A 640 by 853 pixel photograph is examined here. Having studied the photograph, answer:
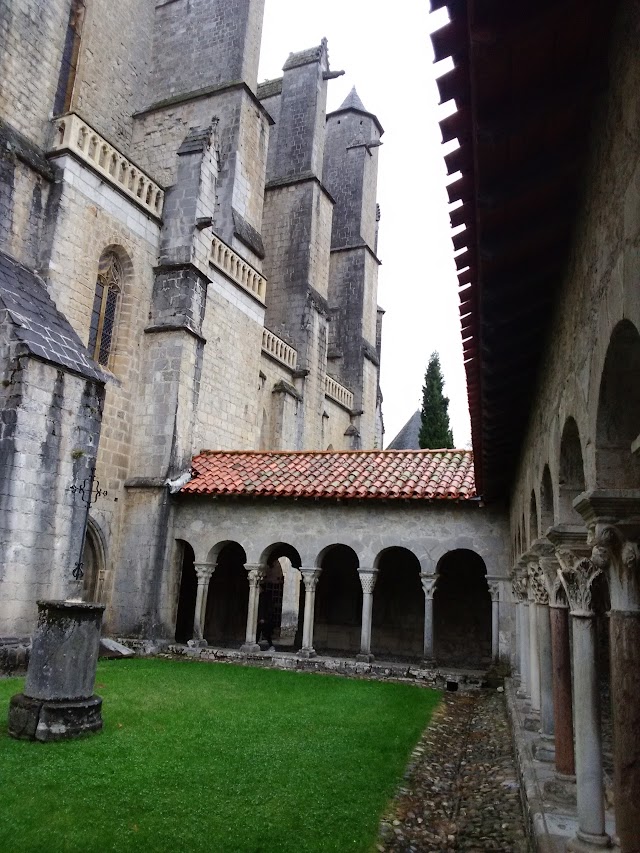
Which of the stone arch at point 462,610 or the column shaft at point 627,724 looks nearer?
the column shaft at point 627,724

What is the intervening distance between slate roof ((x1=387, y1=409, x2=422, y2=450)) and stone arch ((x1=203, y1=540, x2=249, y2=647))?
19732mm

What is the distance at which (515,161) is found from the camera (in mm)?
2822

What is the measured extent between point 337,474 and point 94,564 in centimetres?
513

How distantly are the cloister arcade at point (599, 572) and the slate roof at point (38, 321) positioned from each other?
7.63 meters

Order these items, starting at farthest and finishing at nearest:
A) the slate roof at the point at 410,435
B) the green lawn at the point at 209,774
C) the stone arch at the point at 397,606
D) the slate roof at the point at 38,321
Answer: the slate roof at the point at 410,435, the stone arch at the point at 397,606, the slate roof at the point at 38,321, the green lawn at the point at 209,774

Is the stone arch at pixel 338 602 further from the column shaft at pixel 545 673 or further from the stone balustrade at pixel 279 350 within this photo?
the column shaft at pixel 545 673

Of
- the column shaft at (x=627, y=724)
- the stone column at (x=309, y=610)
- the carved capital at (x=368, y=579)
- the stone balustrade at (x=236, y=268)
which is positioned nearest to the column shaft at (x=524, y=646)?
the carved capital at (x=368, y=579)

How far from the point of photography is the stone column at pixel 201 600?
13.4 metres

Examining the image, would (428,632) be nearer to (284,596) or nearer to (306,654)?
(306,654)

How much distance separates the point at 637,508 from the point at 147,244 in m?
13.5

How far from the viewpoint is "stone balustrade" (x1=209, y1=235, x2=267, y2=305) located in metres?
16.4

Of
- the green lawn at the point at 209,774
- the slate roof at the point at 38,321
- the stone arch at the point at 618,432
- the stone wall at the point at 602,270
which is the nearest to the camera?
the stone wall at the point at 602,270

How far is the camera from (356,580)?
16.2m

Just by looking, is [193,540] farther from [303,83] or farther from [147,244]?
[303,83]
